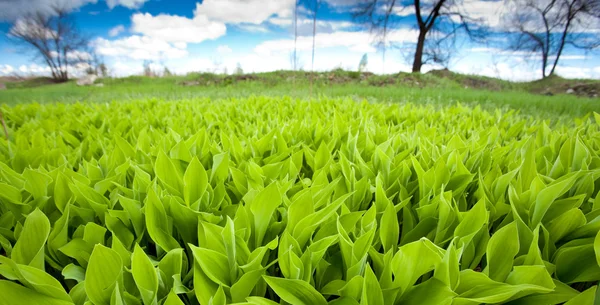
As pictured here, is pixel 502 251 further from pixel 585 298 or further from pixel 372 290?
pixel 372 290

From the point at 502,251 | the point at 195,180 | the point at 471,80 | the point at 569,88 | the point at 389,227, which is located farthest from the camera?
the point at 471,80

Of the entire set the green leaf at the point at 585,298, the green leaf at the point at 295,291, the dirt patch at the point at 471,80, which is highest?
the dirt patch at the point at 471,80

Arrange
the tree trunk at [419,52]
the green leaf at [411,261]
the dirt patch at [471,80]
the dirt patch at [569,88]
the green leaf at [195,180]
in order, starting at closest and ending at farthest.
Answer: the green leaf at [411,261], the green leaf at [195,180], the dirt patch at [569,88], the dirt patch at [471,80], the tree trunk at [419,52]

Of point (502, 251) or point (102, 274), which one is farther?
point (502, 251)

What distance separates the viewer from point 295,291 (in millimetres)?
791

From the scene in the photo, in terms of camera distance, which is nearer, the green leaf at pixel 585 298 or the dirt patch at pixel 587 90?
the green leaf at pixel 585 298

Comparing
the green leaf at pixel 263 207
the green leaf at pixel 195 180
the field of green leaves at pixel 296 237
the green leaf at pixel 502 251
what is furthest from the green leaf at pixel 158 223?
the green leaf at pixel 502 251

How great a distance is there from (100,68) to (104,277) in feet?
64.7

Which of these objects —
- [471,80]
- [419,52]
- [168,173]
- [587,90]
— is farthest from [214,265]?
[419,52]

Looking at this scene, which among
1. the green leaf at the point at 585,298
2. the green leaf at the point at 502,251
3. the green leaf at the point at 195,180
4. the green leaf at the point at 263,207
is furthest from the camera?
the green leaf at the point at 195,180

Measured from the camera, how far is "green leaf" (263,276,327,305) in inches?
30.0

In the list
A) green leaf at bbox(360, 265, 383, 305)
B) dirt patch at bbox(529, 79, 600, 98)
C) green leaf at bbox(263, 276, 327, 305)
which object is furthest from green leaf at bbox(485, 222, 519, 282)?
dirt patch at bbox(529, 79, 600, 98)

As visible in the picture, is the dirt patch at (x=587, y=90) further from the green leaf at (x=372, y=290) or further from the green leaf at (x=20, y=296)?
the green leaf at (x=20, y=296)

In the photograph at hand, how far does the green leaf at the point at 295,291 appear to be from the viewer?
76cm
